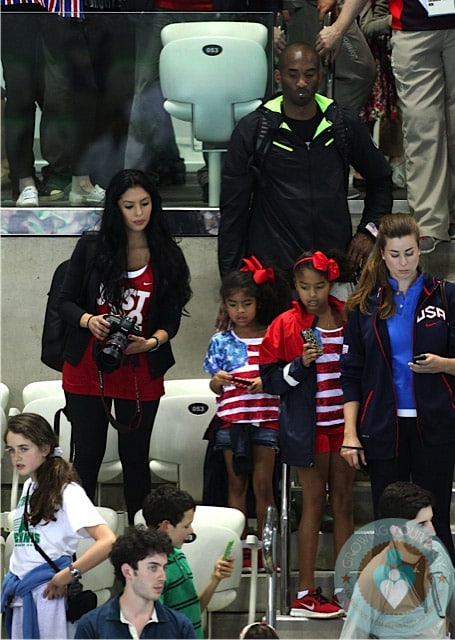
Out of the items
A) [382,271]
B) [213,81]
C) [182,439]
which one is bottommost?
[182,439]

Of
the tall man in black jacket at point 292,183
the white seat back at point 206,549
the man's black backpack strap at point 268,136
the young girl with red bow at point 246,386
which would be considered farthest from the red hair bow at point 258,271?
the white seat back at point 206,549

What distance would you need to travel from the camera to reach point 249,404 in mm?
6566

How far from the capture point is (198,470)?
7039 millimetres

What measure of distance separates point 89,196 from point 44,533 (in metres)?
2.43

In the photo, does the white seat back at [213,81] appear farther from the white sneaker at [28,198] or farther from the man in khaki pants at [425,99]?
the white sneaker at [28,198]

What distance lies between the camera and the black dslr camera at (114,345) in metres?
6.22

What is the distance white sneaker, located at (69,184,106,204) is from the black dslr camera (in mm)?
1409

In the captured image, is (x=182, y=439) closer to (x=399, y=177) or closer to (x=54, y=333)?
(x=54, y=333)

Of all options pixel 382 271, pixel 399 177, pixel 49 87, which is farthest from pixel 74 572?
pixel 399 177

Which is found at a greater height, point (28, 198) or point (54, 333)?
point (28, 198)

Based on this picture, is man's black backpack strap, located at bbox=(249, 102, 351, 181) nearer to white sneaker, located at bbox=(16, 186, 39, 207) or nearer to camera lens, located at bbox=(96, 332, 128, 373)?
camera lens, located at bbox=(96, 332, 128, 373)

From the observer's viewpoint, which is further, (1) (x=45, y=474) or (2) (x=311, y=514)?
(2) (x=311, y=514)

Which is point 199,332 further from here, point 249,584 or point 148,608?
point 148,608

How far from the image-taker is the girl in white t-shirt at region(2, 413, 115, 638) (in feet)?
18.4
